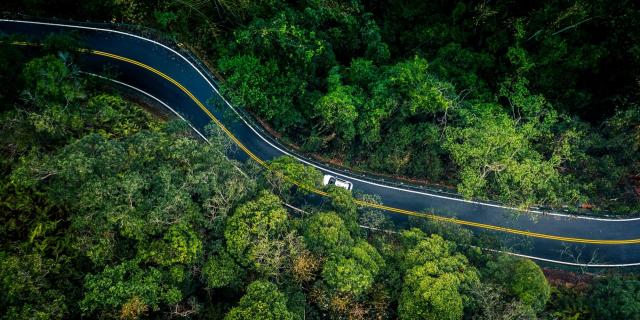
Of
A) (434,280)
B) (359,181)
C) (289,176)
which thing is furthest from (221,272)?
(359,181)

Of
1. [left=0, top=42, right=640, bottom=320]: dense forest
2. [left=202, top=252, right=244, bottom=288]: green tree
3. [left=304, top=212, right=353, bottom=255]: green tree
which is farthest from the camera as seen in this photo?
[left=304, top=212, right=353, bottom=255]: green tree

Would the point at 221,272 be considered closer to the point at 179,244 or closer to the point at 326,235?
the point at 179,244

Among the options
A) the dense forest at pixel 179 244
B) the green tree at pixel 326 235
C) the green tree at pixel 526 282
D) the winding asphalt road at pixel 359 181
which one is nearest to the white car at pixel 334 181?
the winding asphalt road at pixel 359 181

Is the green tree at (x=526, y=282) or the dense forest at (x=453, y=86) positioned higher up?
the dense forest at (x=453, y=86)

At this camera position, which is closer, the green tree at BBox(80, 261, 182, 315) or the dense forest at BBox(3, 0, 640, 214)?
the green tree at BBox(80, 261, 182, 315)

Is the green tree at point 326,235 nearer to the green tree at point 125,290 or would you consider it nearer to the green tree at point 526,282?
the green tree at point 125,290

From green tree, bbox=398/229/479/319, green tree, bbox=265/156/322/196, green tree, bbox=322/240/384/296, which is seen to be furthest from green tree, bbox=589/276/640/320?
green tree, bbox=265/156/322/196

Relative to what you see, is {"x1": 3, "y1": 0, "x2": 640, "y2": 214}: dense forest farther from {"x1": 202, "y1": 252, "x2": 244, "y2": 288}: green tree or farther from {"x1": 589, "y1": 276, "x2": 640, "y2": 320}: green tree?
{"x1": 202, "y1": 252, "x2": 244, "y2": 288}: green tree
